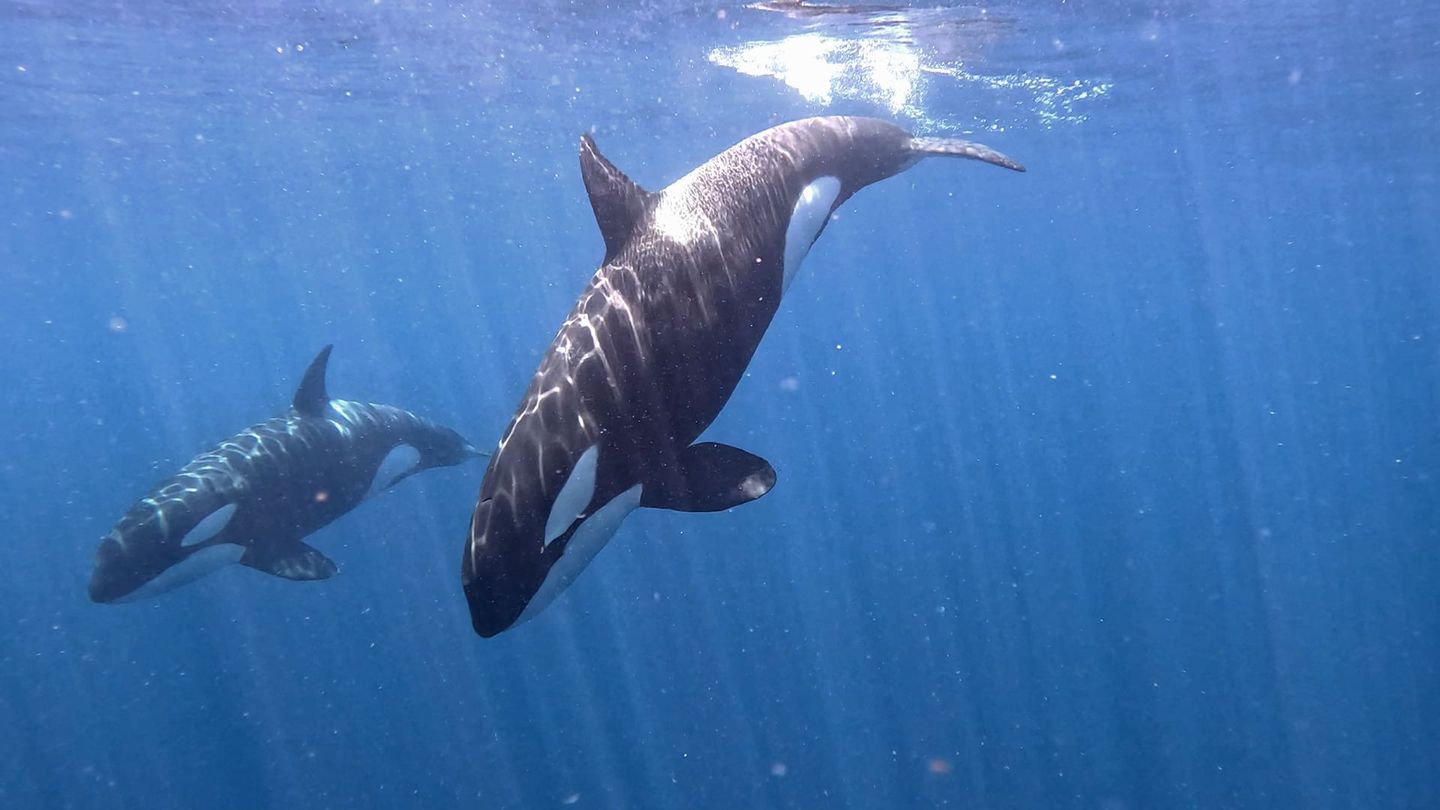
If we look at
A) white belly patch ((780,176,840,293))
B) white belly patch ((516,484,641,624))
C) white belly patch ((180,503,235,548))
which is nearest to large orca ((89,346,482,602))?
white belly patch ((180,503,235,548))

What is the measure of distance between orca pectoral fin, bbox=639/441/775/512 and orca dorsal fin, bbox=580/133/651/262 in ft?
3.96

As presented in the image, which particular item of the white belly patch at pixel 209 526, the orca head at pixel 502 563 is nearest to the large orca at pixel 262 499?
the white belly patch at pixel 209 526

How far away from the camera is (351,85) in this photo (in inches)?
820

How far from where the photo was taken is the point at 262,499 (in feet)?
32.9

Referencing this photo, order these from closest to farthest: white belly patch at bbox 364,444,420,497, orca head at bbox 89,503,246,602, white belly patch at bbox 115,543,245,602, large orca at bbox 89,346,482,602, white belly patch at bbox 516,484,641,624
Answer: white belly patch at bbox 516,484,641,624 < orca head at bbox 89,503,246,602 < large orca at bbox 89,346,482,602 < white belly patch at bbox 115,543,245,602 < white belly patch at bbox 364,444,420,497

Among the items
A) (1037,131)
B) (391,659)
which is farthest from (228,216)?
(1037,131)

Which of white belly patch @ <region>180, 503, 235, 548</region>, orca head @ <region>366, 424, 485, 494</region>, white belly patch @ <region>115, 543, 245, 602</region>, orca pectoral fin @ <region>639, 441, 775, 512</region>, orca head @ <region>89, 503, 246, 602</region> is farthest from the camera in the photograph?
orca head @ <region>366, 424, 485, 494</region>

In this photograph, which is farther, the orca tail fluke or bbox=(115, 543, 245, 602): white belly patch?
bbox=(115, 543, 245, 602): white belly patch

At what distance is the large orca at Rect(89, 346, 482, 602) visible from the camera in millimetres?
9383

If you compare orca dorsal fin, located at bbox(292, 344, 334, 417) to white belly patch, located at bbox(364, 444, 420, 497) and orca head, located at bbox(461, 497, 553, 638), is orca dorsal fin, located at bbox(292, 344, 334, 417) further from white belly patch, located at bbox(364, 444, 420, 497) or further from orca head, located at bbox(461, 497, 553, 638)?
orca head, located at bbox(461, 497, 553, 638)

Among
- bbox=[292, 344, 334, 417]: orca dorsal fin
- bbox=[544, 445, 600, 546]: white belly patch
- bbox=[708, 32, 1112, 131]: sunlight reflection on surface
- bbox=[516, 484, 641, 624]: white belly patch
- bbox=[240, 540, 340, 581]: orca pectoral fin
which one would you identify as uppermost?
bbox=[708, 32, 1112, 131]: sunlight reflection on surface

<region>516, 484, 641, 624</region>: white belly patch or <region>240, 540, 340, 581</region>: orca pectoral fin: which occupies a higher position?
<region>516, 484, 641, 624</region>: white belly patch

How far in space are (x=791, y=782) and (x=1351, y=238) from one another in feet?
172

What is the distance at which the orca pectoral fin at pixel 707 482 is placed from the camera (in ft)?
14.2
